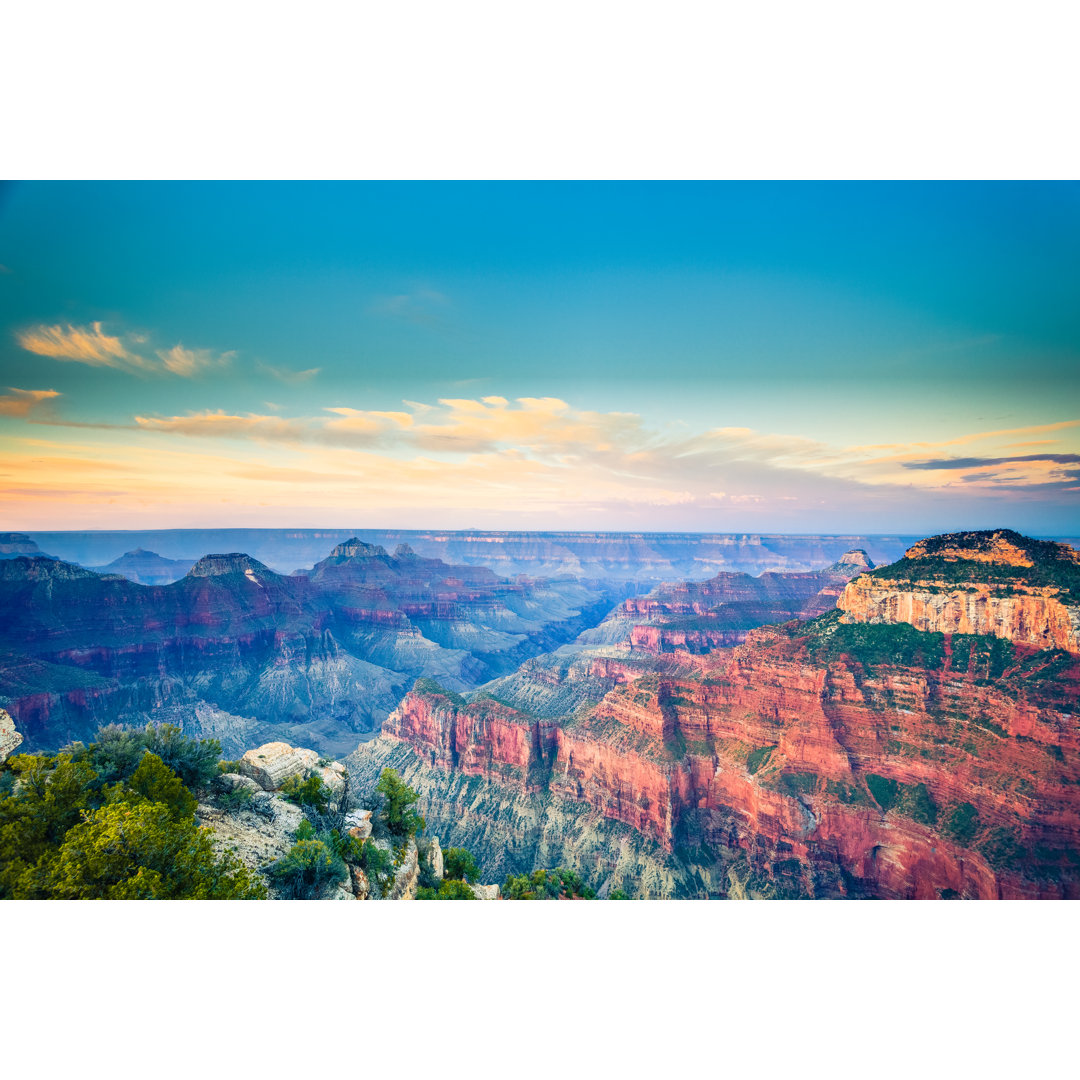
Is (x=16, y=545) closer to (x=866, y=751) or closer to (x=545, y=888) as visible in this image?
(x=545, y=888)

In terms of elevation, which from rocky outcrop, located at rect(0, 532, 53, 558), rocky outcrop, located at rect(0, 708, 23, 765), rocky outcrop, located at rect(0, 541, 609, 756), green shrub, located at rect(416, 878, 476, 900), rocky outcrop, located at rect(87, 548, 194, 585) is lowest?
rocky outcrop, located at rect(0, 541, 609, 756)

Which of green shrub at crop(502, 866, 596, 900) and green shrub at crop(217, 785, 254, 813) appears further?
green shrub at crop(502, 866, 596, 900)

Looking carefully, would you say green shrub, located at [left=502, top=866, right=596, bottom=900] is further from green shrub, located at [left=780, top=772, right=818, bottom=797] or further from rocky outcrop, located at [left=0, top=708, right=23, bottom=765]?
rocky outcrop, located at [left=0, top=708, right=23, bottom=765]

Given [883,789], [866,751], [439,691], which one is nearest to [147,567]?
[439,691]

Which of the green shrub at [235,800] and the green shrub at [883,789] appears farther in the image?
the green shrub at [883,789]

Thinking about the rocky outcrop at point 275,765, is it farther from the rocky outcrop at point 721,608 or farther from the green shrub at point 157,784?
the rocky outcrop at point 721,608

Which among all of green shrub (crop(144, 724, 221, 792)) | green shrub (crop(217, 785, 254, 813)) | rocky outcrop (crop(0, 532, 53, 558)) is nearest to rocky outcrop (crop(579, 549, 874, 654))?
green shrub (crop(217, 785, 254, 813))

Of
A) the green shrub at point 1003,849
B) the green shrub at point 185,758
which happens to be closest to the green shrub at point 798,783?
the green shrub at point 1003,849
